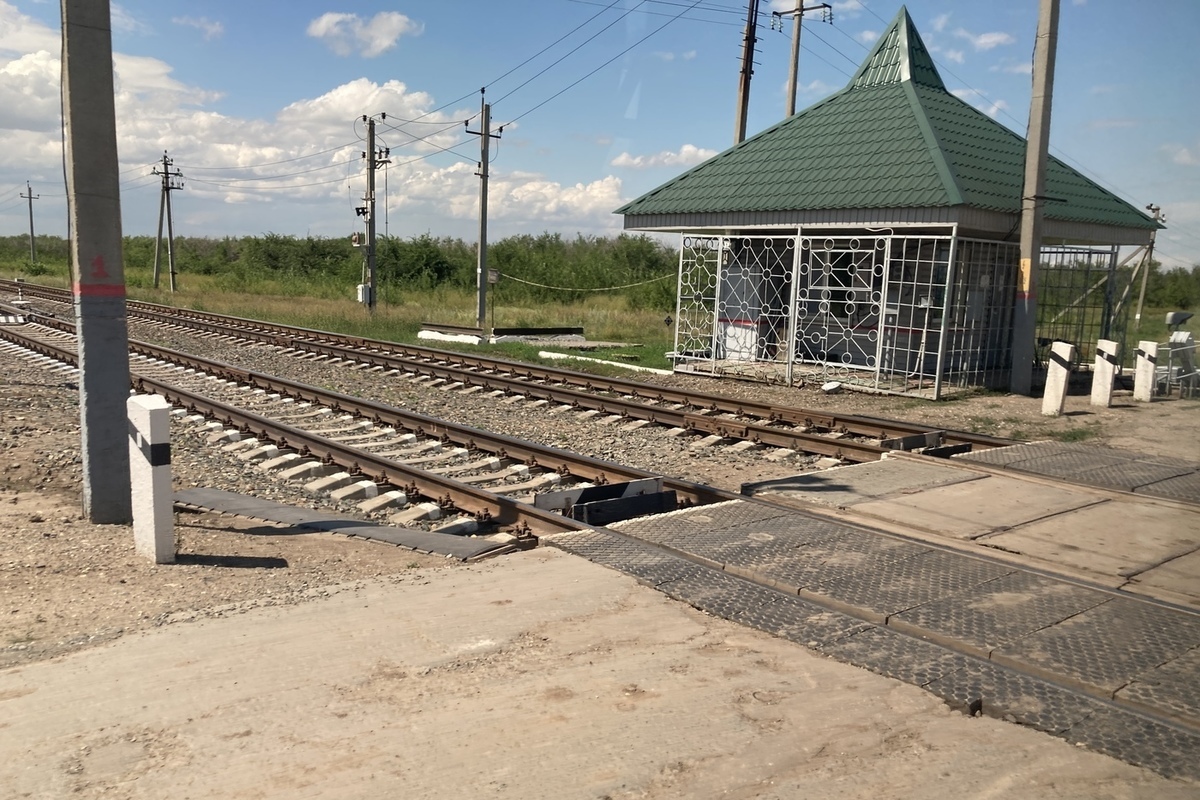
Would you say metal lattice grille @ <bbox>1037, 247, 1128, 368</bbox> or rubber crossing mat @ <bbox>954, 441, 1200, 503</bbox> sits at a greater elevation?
metal lattice grille @ <bbox>1037, 247, 1128, 368</bbox>

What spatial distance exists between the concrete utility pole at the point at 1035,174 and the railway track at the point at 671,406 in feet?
16.8

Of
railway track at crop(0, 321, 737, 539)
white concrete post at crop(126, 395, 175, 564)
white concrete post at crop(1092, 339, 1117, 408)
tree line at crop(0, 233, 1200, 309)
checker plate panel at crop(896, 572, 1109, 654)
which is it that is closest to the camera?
checker plate panel at crop(896, 572, 1109, 654)

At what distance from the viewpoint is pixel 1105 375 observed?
15164mm

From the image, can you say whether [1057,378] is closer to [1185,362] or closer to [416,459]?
[1185,362]

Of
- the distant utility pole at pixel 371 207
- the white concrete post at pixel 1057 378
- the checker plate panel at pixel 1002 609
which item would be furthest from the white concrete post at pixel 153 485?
the distant utility pole at pixel 371 207

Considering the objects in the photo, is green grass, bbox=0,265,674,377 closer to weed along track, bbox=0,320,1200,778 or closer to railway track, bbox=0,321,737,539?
railway track, bbox=0,321,737,539

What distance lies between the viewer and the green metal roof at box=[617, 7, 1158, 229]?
55.5 ft

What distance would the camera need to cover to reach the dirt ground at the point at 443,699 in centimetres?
349

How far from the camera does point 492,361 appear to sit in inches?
704

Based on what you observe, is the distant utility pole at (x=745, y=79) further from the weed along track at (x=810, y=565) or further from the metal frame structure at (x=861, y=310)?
the weed along track at (x=810, y=565)

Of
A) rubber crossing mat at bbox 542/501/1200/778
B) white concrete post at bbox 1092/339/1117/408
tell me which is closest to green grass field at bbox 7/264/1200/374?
white concrete post at bbox 1092/339/1117/408

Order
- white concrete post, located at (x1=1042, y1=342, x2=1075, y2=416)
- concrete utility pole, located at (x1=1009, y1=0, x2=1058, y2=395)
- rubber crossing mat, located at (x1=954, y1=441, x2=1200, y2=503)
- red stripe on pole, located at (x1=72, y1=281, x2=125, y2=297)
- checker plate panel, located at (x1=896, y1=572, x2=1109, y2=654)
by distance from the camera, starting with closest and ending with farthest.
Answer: checker plate panel, located at (x1=896, y1=572, x2=1109, y2=654)
red stripe on pole, located at (x1=72, y1=281, x2=125, y2=297)
rubber crossing mat, located at (x1=954, y1=441, x2=1200, y2=503)
white concrete post, located at (x1=1042, y1=342, x2=1075, y2=416)
concrete utility pole, located at (x1=1009, y1=0, x2=1058, y2=395)

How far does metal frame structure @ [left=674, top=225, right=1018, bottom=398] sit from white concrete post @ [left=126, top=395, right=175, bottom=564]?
1246 cm

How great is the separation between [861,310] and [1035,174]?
A: 14.7 feet
